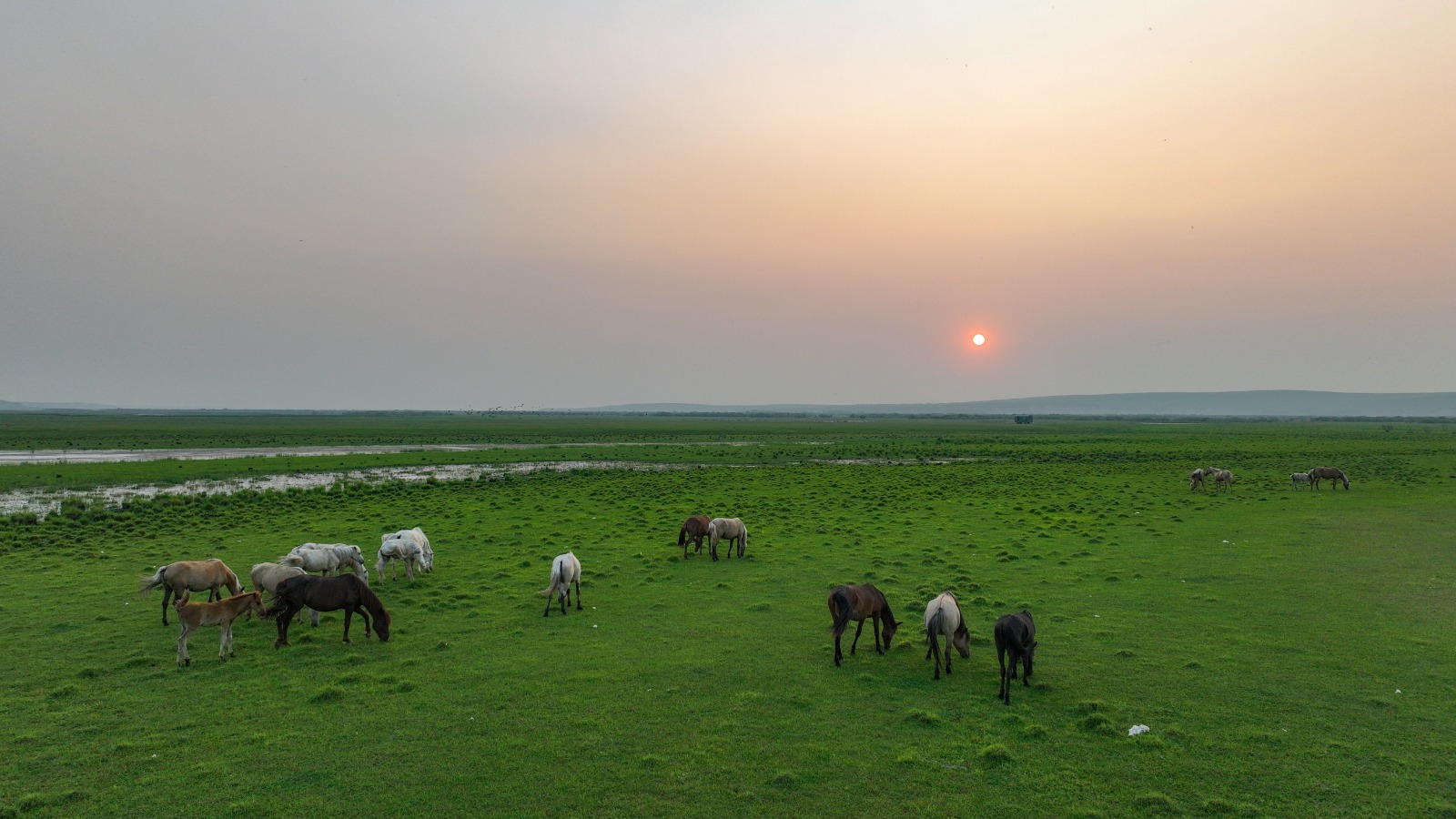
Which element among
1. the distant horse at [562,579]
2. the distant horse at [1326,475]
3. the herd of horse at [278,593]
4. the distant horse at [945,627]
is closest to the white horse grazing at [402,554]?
the herd of horse at [278,593]

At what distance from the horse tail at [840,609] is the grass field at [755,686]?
0.80 m

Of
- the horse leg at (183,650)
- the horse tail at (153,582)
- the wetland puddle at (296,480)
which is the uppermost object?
the horse tail at (153,582)

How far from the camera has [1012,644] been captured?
11.7 meters

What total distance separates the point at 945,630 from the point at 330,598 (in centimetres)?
1275

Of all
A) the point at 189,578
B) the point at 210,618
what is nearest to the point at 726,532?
the point at 210,618

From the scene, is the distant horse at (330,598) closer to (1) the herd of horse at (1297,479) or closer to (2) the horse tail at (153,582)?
(2) the horse tail at (153,582)

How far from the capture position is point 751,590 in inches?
758

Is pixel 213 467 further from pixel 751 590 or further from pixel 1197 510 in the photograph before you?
pixel 1197 510

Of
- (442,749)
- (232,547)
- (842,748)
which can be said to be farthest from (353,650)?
(232,547)

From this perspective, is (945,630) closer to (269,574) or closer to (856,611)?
(856,611)

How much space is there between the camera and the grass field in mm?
8883

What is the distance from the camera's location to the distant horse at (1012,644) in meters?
11.6

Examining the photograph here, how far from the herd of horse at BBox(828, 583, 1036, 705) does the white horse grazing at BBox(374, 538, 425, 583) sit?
1324 cm

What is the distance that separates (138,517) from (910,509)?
35.7 meters
